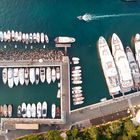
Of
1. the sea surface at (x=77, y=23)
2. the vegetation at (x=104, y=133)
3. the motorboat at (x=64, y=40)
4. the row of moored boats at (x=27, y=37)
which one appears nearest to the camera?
the vegetation at (x=104, y=133)

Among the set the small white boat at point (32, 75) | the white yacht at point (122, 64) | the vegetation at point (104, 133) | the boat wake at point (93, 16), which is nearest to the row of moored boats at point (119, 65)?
the white yacht at point (122, 64)

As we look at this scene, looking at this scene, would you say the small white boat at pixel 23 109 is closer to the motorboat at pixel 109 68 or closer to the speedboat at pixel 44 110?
the speedboat at pixel 44 110

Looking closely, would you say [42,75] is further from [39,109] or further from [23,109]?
[23,109]

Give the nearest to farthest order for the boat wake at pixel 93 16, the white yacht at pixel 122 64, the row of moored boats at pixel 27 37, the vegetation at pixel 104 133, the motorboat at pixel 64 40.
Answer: the vegetation at pixel 104 133, the white yacht at pixel 122 64, the motorboat at pixel 64 40, the row of moored boats at pixel 27 37, the boat wake at pixel 93 16

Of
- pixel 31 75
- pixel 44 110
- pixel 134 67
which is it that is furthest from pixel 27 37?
pixel 134 67

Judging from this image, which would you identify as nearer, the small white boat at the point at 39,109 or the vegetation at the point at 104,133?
the vegetation at the point at 104,133

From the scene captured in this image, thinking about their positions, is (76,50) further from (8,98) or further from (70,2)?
(8,98)
